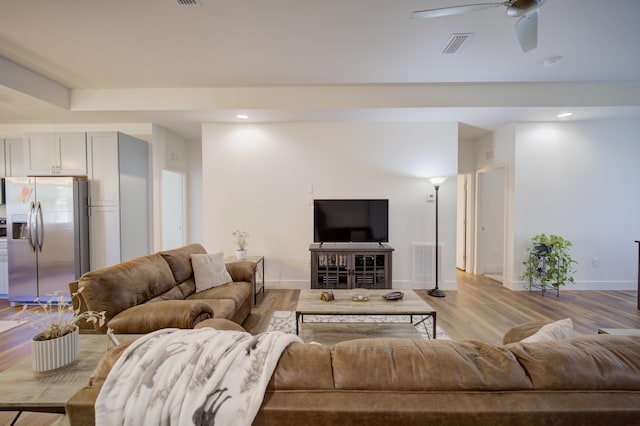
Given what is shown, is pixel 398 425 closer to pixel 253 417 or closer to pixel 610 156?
pixel 253 417

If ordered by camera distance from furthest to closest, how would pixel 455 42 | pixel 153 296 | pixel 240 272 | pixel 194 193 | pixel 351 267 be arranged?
pixel 194 193, pixel 351 267, pixel 240 272, pixel 455 42, pixel 153 296

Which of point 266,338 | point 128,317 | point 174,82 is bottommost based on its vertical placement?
point 128,317

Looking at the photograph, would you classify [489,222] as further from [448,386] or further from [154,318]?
[154,318]

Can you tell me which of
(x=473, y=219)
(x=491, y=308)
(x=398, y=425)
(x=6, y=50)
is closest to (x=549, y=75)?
(x=473, y=219)

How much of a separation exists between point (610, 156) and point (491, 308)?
3434 millimetres

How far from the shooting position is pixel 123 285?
215cm

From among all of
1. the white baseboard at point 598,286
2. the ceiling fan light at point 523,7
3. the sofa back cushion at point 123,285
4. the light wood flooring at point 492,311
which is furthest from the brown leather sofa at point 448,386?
the white baseboard at point 598,286

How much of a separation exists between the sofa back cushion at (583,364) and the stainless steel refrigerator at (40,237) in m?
5.15

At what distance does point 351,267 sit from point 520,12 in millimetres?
3301

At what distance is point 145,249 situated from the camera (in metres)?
4.61

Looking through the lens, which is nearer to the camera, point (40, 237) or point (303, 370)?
point (303, 370)

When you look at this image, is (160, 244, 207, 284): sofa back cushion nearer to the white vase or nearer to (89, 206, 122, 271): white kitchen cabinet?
the white vase

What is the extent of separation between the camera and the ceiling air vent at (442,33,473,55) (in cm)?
265

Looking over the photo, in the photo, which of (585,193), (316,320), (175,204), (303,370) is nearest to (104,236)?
(175,204)
